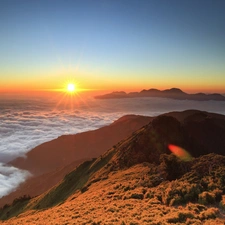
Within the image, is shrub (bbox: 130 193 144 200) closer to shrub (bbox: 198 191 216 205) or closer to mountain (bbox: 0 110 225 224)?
mountain (bbox: 0 110 225 224)

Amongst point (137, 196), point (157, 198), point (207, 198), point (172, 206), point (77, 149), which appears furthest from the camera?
point (77, 149)

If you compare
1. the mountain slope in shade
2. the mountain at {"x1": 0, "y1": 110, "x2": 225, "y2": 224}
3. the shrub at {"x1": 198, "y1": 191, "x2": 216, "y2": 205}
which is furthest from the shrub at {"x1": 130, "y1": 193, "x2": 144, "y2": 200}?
the mountain slope in shade

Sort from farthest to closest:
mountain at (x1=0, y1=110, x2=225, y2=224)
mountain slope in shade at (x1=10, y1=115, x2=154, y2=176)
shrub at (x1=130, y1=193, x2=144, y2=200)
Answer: mountain slope in shade at (x1=10, y1=115, x2=154, y2=176)
shrub at (x1=130, y1=193, x2=144, y2=200)
mountain at (x1=0, y1=110, x2=225, y2=224)

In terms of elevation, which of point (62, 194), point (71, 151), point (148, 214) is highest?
point (148, 214)

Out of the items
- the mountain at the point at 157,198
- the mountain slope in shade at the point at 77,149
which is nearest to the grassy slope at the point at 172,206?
the mountain at the point at 157,198

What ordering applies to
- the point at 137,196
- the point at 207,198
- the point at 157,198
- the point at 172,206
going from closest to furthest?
the point at 207,198, the point at 172,206, the point at 157,198, the point at 137,196

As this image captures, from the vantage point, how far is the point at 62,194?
48.8 m

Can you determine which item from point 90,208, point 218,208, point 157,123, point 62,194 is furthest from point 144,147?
point 218,208

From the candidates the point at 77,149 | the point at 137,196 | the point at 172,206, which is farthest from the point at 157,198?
the point at 77,149

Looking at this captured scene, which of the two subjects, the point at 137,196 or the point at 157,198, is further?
the point at 137,196

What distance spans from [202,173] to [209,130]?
181 feet

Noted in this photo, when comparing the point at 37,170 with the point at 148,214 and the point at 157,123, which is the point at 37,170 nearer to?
the point at 157,123

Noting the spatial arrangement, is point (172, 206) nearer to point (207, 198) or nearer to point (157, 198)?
point (157, 198)

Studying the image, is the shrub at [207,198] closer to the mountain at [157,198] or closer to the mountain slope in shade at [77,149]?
the mountain at [157,198]
